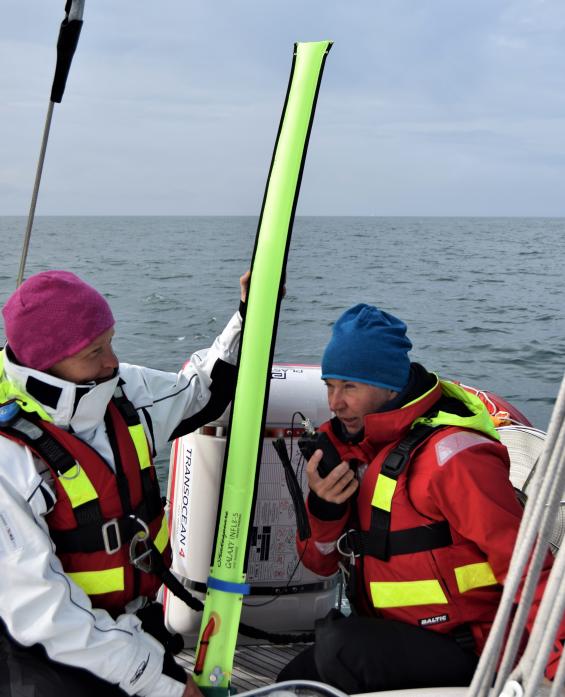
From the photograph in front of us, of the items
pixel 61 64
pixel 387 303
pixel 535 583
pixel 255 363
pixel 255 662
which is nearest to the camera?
pixel 535 583

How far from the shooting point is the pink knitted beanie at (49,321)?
186 cm

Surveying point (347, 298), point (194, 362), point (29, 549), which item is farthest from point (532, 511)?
point (347, 298)

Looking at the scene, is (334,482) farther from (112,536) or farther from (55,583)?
(55,583)

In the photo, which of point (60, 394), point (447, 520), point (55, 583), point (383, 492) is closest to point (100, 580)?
point (55, 583)

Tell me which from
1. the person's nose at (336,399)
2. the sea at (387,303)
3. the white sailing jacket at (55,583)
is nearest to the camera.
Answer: the white sailing jacket at (55,583)

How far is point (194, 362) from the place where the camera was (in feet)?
8.23

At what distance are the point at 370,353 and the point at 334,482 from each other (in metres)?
0.34

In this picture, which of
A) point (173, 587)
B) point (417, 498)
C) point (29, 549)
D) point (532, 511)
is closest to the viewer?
point (532, 511)

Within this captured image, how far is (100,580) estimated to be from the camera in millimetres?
1922

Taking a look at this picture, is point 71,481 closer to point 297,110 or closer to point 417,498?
point 417,498

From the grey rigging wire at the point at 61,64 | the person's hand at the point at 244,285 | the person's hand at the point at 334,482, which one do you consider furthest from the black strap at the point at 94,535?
the grey rigging wire at the point at 61,64

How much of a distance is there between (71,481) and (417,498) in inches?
32.3

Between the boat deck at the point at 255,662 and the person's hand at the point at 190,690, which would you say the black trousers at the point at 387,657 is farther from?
the boat deck at the point at 255,662

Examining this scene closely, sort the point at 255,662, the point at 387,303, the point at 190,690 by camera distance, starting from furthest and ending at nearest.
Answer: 1. the point at 387,303
2. the point at 255,662
3. the point at 190,690
